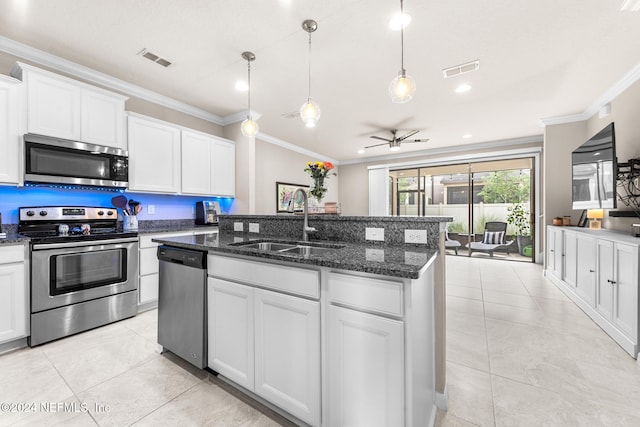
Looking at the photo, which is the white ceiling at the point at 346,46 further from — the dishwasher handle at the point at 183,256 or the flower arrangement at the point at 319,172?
the dishwasher handle at the point at 183,256

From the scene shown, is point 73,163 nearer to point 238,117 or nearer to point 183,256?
point 183,256

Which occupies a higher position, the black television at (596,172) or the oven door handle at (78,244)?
the black television at (596,172)

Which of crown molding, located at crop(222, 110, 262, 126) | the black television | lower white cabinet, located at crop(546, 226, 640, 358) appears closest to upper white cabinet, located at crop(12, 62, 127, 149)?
crown molding, located at crop(222, 110, 262, 126)

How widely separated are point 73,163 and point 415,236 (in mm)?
3252

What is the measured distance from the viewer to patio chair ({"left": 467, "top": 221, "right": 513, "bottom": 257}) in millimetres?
6152

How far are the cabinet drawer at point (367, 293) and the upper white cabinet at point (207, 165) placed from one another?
315 cm

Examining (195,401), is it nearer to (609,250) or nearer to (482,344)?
(482,344)

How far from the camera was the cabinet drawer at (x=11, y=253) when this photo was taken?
2.08 metres

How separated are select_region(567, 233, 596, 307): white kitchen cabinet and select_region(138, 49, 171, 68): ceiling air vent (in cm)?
486

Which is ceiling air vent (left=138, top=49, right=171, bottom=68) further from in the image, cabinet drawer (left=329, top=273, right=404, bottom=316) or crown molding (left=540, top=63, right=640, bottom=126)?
crown molding (left=540, top=63, right=640, bottom=126)

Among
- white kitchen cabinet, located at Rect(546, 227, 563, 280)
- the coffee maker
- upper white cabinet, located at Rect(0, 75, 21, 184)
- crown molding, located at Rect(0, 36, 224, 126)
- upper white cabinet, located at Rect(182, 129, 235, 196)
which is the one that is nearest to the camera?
upper white cabinet, located at Rect(0, 75, 21, 184)

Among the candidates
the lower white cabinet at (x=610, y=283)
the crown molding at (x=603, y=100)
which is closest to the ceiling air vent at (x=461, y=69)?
the crown molding at (x=603, y=100)

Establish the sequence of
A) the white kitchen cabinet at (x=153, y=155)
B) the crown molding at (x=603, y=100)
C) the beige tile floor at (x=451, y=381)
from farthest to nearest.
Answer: the white kitchen cabinet at (x=153, y=155) < the crown molding at (x=603, y=100) < the beige tile floor at (x=451, y=381)

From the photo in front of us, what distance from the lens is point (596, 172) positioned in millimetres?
3090
